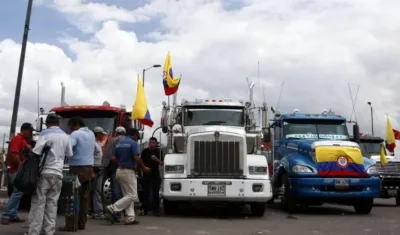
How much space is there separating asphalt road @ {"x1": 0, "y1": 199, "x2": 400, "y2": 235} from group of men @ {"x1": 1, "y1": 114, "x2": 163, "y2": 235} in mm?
397

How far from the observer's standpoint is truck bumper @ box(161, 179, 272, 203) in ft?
37.2

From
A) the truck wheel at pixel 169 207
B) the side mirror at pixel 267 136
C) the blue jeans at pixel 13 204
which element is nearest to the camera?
the blue jeans at pixel 13 204

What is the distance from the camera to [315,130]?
1491cm

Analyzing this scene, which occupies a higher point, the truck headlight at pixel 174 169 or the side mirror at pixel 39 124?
the side mirror at pixel 39 124

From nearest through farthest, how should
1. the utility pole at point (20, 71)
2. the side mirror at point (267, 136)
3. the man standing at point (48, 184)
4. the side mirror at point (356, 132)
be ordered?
the man standing at point (48, 184), the side mirror at point (267, 136), the side mirror at point (356, 132), the utility pole at point (20, 71)

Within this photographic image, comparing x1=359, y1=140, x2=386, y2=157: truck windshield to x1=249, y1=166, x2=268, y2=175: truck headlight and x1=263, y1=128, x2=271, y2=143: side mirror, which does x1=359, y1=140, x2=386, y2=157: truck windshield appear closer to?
x1=263, y1=128, x2=271, y2=143: side mirror

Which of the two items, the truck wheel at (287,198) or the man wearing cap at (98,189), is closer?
the man wearing cap at (98,189)

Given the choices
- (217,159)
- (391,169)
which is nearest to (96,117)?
(217,159)

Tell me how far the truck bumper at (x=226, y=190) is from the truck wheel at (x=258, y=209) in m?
0.51

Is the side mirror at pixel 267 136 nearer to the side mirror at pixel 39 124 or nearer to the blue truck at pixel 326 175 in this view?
the blue truck at pixel 326 175

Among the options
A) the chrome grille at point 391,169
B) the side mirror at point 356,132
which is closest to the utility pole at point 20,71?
the side mirror at point 356,132

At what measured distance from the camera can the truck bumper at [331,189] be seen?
12.9 m

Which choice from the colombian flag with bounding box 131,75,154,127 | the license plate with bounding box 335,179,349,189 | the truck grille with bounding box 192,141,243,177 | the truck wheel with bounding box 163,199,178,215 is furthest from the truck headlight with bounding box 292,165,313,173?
the colombian flag with bounding box 131,75,154,127

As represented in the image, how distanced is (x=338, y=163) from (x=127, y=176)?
5.43 m
